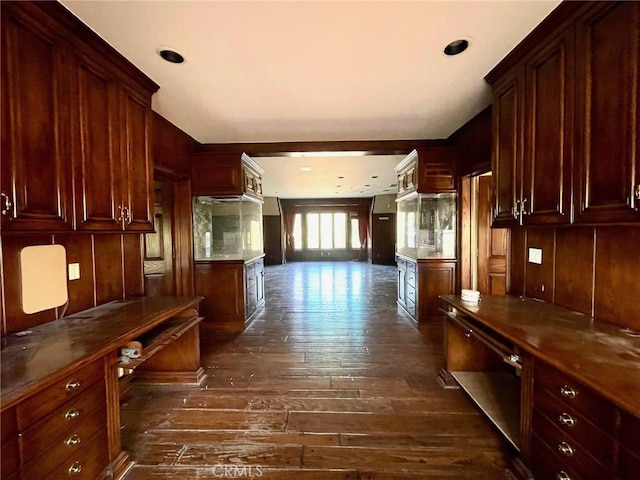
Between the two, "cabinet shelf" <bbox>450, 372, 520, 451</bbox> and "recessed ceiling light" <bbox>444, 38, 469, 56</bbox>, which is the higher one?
"recessed ceiling light" <bbox>444, 38, 469, 56</bbox>

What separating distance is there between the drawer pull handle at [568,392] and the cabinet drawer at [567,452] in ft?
0.58

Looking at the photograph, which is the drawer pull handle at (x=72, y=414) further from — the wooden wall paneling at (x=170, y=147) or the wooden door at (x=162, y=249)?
the wooden door at (x=162, y=249)

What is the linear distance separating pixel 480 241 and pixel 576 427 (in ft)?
9.64

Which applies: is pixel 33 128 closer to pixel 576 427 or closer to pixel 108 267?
pixel 108 267

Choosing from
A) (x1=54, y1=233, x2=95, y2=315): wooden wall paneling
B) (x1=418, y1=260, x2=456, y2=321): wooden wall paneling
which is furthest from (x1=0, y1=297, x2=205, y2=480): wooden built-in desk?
(x1=418, y1=260, x2=456, y2=321): wooden wall paneling

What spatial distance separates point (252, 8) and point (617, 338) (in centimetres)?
258

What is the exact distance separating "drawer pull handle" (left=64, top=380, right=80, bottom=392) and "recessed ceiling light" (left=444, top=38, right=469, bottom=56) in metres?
2.84

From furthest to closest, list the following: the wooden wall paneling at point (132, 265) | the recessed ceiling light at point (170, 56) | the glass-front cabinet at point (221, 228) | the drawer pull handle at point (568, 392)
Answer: the glass-front cabinet at point (221, 228) < the wooden wall paneling at point (132, 265) < the recessed ceiling light at point (170, 56) < the drawer pull handle at point (568, 392)

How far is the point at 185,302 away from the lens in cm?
235

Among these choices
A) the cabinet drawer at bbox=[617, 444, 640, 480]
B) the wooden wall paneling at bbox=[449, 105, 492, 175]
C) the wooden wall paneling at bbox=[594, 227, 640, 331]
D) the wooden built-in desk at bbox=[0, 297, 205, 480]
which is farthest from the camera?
the wooden wall paneling at bbox=[449, 105, 492, 175]

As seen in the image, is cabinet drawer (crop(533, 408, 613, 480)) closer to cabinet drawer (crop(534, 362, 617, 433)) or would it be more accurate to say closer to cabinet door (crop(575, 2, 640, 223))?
cabinet drawer (crop(534, 362, 617, 433))

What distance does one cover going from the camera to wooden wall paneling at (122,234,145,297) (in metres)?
2.53

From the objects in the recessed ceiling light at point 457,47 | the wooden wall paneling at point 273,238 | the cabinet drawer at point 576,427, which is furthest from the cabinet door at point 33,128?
the wooden wall paneling at point 273,238

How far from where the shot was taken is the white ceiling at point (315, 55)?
1.57m
